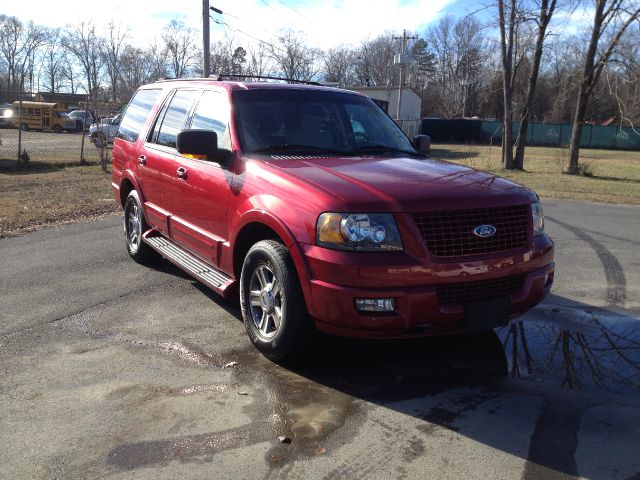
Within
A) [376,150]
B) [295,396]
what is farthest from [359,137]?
[295,396]

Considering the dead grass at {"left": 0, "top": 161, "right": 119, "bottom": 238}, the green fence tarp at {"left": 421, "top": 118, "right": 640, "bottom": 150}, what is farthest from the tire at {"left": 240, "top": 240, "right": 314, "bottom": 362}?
the green fence tarp at {"left": 421, "top": 118, "right": 640, "bottom": 150}

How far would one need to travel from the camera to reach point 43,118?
42.8 metres

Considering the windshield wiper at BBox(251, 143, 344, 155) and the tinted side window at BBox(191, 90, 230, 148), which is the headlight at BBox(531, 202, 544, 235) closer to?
the windshield wiper at BBox(251, 143, 344, 155)

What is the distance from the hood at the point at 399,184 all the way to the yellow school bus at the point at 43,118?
43702 mm

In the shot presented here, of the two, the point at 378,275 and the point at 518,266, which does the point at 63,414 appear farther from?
the point at 518,266

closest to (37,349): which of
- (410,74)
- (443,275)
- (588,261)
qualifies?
(443,275)

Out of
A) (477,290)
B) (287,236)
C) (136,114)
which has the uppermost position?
(136,114)

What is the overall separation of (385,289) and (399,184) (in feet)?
2.56

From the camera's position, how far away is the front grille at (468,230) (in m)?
3.71

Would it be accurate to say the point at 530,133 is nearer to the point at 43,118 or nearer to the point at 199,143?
the point at 43,118

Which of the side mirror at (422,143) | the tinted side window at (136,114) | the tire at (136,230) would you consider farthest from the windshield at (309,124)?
the tire at (136,230)

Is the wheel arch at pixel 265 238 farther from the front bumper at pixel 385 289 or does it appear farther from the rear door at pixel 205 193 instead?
the rear door at pixel 205 193

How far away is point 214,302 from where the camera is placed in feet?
18.6

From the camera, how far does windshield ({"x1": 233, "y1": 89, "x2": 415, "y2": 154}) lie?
4.88m
